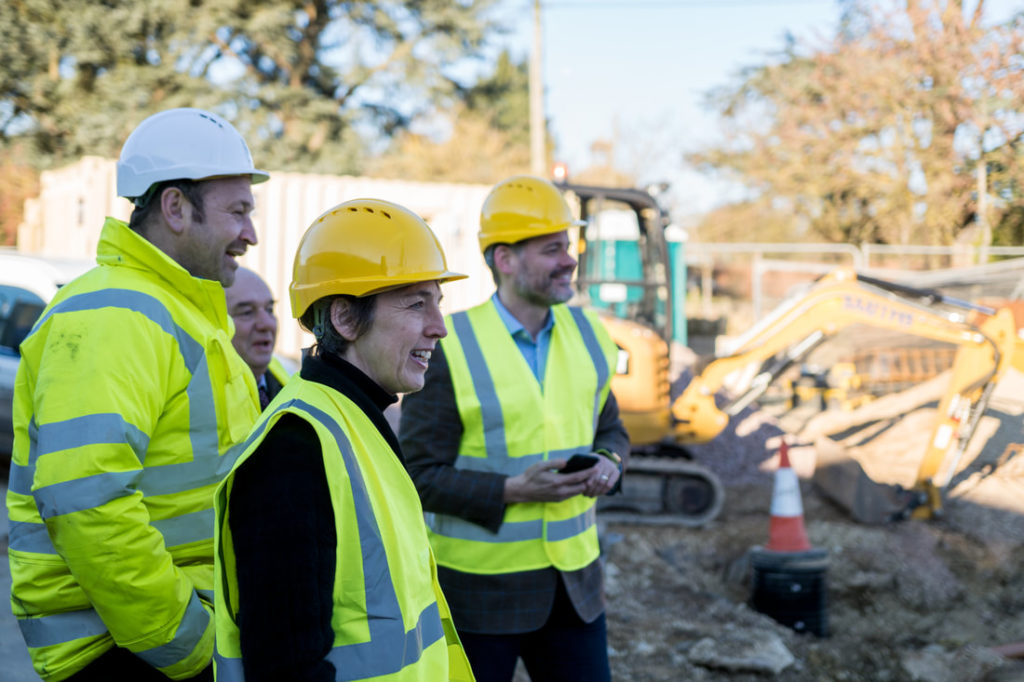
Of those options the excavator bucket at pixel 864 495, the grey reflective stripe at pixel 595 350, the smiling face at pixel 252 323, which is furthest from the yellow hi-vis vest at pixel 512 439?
the excavator bucket at pixel 864 495

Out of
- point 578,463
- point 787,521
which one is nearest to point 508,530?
point 578,463

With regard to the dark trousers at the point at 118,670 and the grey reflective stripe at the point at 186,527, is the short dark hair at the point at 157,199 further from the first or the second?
the dark trousers at the point at 118,670

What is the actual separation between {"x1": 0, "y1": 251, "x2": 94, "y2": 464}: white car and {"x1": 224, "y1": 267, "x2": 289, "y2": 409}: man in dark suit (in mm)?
4546

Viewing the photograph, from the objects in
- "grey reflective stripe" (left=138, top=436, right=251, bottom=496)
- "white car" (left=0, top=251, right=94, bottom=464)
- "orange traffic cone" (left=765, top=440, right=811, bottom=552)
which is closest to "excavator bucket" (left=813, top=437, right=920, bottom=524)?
"orange traffic cone" (left=765, top=440, right=811, bottom=552)

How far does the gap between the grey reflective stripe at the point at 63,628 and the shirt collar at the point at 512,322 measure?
4.59ft

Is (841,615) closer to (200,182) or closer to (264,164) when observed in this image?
(200,182)

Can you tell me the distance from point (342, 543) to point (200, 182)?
1.09 meters

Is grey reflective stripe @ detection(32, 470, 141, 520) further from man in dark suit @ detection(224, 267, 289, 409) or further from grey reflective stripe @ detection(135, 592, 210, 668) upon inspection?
man in dark suit @ detection(224, 267, 289, 409)

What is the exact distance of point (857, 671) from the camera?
5176 mm

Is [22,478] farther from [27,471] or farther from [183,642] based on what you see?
[183,642]

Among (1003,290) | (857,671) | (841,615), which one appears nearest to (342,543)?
(857,671)

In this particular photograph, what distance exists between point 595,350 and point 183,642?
5.12 feet

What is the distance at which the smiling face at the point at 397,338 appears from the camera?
1.70m

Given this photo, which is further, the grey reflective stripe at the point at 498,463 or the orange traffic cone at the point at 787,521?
the orange traffic cone at the point at 787,521
